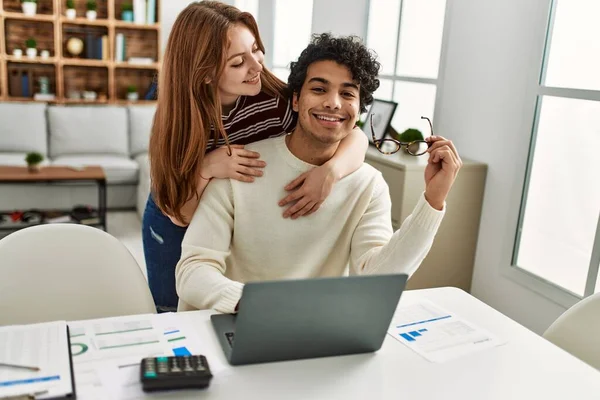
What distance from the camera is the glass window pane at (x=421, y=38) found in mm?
3504

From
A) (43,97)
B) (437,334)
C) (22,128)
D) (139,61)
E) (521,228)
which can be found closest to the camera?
(437,334)

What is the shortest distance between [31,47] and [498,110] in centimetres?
431

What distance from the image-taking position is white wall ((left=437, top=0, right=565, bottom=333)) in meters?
2.74

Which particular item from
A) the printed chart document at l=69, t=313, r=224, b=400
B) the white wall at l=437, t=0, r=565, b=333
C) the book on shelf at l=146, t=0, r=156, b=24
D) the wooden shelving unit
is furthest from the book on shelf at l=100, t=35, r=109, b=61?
the printed chart document at l=69, t=313, r=224, b=400

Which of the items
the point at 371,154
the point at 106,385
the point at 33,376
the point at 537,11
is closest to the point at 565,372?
the point at 106,385

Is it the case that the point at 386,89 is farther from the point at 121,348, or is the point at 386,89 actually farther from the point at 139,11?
the point at 121,348

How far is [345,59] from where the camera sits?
154 cm

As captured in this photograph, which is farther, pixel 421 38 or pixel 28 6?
pixel 28 6

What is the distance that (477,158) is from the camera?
10.2 feet

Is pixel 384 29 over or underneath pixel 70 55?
over

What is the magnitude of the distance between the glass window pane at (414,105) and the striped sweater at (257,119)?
6.33ft

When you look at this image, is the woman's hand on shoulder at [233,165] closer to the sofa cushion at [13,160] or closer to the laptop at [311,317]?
the laptop at [311,317]

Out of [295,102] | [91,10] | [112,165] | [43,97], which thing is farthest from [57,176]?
[295,102]

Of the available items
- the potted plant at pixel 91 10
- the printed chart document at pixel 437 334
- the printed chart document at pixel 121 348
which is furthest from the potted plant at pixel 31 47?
the printed chart document at pixel 437 334
